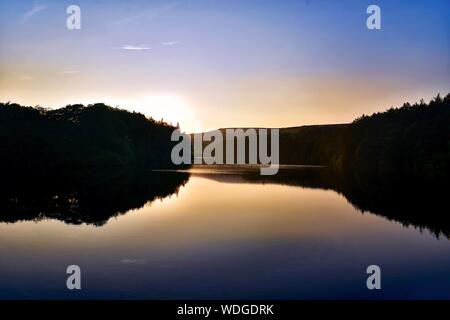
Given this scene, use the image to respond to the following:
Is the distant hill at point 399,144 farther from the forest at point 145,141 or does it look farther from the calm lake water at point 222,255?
the calm lake water at point 222,255

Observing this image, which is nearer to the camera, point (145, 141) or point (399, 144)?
point (399, 144)

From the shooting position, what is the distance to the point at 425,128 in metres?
71.7

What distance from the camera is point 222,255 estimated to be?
15.5 m

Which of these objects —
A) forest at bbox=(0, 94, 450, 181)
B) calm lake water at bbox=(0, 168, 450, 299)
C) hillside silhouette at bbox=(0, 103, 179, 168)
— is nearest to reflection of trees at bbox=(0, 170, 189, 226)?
calm lake water at bbox=(0, 168, 450, 299)

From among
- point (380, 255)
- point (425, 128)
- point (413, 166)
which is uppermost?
point (425, 128)

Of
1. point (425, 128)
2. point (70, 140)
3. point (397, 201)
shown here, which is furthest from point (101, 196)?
point (70, 140)

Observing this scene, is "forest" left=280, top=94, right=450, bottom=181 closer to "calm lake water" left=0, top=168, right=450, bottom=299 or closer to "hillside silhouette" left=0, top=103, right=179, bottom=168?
"calm lake water" left=0, top=168, right=450, bottom=299

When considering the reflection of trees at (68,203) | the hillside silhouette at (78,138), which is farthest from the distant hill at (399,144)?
the hillside silhouette at (78,138)

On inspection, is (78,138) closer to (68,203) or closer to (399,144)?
(399,144)

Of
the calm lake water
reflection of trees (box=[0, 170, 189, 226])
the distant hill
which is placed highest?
the distant hill

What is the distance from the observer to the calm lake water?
11.9 meters

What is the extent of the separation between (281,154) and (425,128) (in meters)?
107

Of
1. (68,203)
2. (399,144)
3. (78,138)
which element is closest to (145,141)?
(78,138)
